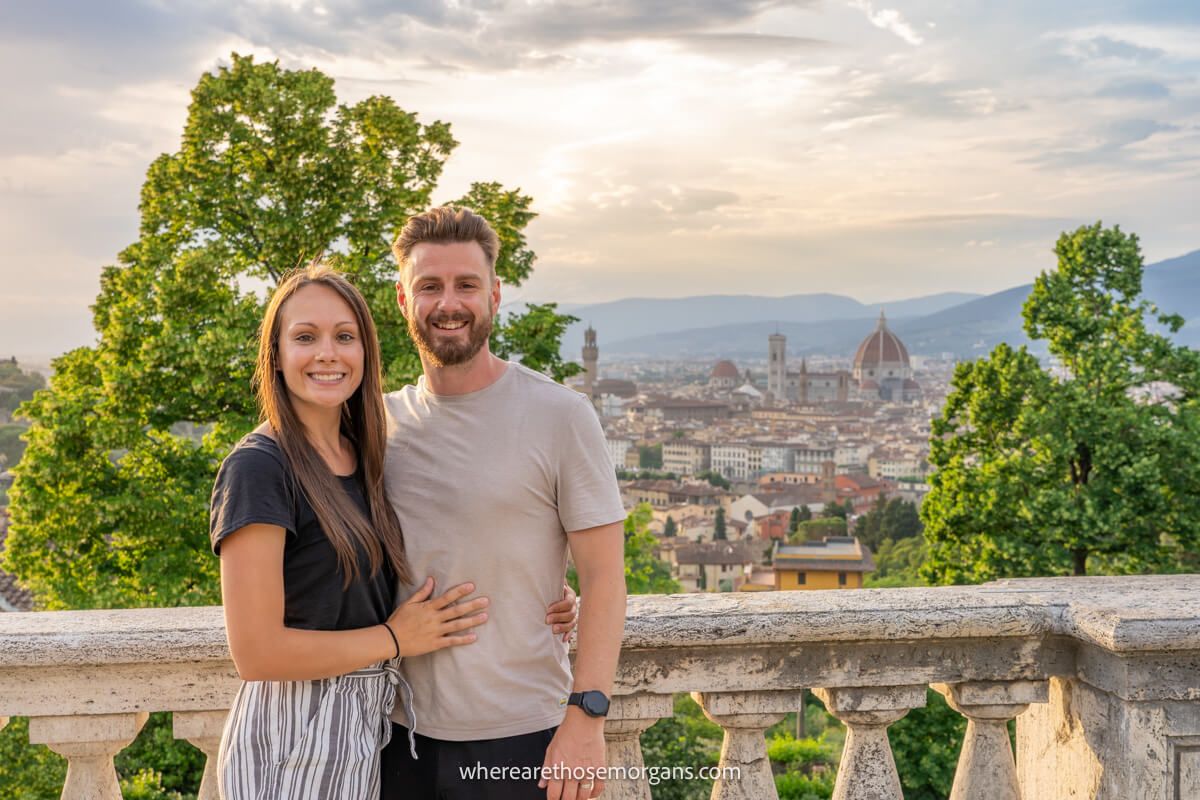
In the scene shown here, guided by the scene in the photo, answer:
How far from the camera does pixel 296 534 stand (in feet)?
5.30

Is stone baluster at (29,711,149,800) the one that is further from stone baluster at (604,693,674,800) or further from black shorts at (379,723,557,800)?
stone baluster at (604,693,674,800)

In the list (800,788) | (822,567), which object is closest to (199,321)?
(800,788)

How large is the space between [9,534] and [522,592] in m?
10.4

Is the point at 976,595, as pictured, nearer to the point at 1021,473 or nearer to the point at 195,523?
the point at 195,523

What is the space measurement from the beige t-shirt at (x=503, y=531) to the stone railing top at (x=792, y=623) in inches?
9.6

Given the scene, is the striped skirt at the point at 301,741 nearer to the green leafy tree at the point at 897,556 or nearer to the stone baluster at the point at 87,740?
the stone baluster at the point at 87,740

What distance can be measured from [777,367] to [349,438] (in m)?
169

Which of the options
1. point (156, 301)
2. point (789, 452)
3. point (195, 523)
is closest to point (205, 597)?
point (195, 523)

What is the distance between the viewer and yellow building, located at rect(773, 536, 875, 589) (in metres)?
42.5

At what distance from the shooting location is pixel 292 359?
1.71 m

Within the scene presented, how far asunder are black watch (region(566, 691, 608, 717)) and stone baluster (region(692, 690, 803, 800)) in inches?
13.7

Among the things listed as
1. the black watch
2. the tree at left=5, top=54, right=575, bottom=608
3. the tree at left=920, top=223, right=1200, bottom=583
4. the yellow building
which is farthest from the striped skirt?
the yellow building

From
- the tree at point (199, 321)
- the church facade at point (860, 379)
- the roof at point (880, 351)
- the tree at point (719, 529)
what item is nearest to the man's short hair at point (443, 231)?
the tree at point (199, 321)

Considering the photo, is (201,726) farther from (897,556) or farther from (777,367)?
(777,367)
